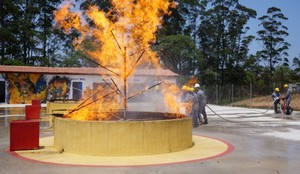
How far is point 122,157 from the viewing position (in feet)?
30.8

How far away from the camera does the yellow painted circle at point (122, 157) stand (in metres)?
8.78

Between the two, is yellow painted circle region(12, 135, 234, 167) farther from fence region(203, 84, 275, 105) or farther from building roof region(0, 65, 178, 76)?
fence region(203, 84, 275, 105)

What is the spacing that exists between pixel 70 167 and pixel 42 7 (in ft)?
182

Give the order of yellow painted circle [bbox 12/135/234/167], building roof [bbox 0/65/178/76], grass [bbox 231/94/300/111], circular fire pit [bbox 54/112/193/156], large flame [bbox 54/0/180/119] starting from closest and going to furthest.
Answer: yellow painted circle [bbox 12/135/234/167] < circular fire pit [bbox 54/112/193/156] < large flame [bbox 54/0/180/119] < grass [bbox 231/94/300/111] < building roof [bbox 0/65/178/76]

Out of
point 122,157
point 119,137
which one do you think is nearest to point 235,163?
point 122,157

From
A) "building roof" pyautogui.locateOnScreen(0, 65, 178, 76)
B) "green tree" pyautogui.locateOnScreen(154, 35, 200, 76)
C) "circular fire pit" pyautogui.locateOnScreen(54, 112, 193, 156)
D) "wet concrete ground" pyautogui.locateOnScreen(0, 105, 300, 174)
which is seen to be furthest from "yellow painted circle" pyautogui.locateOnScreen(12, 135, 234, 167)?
"green tree" pyautogui.locateOnScreen(154, 35, 200, 76)

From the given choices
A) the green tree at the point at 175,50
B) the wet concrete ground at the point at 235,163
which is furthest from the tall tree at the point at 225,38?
the wet concrete ground at the point at 235,163

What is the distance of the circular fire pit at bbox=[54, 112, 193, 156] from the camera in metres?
9.48

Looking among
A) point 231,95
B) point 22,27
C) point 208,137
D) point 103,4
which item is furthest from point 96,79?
point 208,137

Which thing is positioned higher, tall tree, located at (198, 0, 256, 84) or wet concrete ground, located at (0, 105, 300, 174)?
tall tree, located at (198, 0, 256, 84)

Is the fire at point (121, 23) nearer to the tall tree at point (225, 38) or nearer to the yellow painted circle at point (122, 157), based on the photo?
the yellow painted circle at point (122, 157)

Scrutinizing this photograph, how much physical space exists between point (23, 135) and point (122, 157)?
117 inches

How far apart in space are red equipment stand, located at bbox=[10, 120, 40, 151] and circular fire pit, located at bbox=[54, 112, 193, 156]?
2.71 ft

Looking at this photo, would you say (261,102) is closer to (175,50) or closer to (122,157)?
(175,50)
